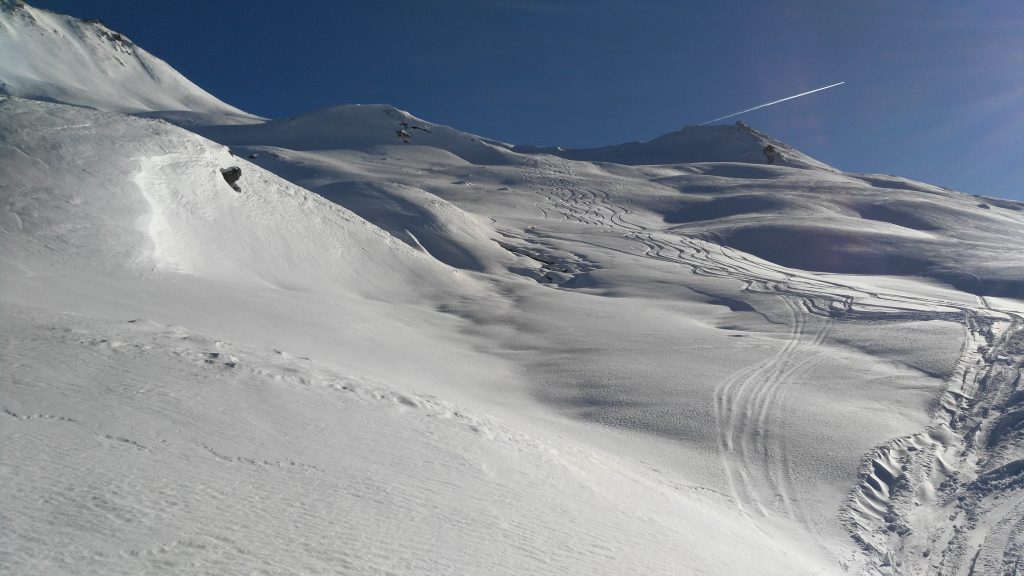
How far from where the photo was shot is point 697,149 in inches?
3125

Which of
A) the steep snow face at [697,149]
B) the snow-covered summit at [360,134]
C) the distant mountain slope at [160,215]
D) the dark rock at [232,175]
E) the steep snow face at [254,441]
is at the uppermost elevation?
the steep snow face at [697,149]

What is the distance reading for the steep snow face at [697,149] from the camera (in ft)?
244

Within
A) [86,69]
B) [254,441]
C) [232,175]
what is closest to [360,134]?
[86,69]

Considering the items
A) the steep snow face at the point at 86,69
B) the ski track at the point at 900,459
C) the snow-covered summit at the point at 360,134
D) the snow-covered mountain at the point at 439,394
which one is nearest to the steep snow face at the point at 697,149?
the snow-covered summit at the point at 360,134

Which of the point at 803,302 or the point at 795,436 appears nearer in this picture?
the point at 795,436

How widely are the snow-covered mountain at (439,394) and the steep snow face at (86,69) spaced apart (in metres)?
60.6

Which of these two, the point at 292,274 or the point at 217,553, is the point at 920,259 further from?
the point at 217,553

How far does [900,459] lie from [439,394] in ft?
18.9

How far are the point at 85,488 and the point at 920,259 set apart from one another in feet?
100

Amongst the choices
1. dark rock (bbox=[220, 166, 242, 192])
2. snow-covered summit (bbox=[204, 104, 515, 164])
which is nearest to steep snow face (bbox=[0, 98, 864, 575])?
dark rock (bbox=[220, 166, 242, 192])

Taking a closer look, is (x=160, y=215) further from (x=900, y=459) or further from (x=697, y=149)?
(x=697, y=149)

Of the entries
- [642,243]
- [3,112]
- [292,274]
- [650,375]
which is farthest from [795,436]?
[642,243]

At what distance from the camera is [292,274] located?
14.6 m

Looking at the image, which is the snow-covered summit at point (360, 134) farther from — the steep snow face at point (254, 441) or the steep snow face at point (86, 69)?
the steep snow face at point (254, 441)
